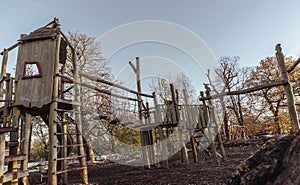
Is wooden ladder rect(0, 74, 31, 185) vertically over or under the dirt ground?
over

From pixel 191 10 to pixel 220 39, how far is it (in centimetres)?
275

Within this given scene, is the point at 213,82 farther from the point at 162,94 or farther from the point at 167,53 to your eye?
the point at 167,53

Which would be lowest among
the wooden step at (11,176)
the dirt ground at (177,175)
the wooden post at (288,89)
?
the dirt ground at (177,175)

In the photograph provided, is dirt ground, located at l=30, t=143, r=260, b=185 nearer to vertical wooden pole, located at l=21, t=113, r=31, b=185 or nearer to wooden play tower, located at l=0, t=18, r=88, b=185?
wooden play tower, located at l=0, t=18, r=88, b=185

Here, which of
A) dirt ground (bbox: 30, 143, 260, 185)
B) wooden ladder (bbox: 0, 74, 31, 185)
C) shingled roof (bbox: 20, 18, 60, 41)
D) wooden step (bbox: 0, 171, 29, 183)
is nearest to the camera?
wooden step (bbox: 0, 171, 29, 183)

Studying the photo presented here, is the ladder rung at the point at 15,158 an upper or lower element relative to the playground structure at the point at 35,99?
lower

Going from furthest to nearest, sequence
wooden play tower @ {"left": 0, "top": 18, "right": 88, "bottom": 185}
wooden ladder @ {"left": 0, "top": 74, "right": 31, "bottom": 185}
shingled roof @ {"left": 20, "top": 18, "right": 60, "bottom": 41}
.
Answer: shingled roof @ {"left": 20, "top": 18, "right": 60, "bottom": 41} → wooden play tower @ {"left": 0, "top": 18, "right": 88, "bottom": 185} → wooden ladder @ {"left": 0, "top": 74, "right": 31, "bottom": 185}

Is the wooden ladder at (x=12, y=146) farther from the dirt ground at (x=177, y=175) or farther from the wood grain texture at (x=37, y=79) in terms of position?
the dirt ground at (x=177, y=175)

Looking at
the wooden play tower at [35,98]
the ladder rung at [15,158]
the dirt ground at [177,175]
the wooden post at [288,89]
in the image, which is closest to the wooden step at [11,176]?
the wooden play tower at [35,98]

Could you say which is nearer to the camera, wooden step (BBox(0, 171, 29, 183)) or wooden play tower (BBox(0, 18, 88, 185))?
wooden step (BBox(0, 171, 29, 183))

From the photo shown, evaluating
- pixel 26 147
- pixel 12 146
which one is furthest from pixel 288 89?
pixel 12 146

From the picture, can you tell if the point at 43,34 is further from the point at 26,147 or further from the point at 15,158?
the point at 15,158

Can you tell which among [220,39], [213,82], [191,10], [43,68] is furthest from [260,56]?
[43,68]

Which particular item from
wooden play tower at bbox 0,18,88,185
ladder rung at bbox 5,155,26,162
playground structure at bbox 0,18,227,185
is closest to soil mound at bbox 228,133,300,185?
playground structure at bbox 0,18,227,185
